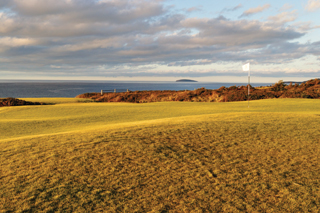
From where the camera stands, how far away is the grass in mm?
3922

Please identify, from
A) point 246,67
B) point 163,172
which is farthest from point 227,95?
point 163,172

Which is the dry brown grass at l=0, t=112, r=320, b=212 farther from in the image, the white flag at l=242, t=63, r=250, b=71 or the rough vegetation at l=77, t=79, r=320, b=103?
the rough vegetation at l=77, t=79, r=320, b=103

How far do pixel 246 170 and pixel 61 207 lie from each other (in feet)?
12.5

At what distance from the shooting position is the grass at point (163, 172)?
12.9 feet

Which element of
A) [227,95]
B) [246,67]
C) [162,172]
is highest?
[246,67]

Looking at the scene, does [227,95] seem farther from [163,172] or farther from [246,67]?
[163,172]

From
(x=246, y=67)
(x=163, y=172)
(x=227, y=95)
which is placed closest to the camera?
(x=163, y=172)

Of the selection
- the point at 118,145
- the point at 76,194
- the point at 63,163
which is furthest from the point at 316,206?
the point at 63,163

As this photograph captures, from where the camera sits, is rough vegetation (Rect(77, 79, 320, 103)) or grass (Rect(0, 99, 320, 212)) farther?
rough vegetation (Rect(77, 79, 320, 103))

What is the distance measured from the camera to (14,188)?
14.0 ft

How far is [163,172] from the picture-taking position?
4.96 metres

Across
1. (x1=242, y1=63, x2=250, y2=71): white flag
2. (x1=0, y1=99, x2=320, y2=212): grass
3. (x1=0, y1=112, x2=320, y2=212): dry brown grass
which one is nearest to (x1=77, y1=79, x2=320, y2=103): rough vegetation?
(x1=242, y1=63, x2=250, y2=71): white flag

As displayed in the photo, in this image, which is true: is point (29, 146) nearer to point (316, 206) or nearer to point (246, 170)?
point (246, 170)

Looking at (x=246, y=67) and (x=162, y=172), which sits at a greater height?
(x=246, y=67)
